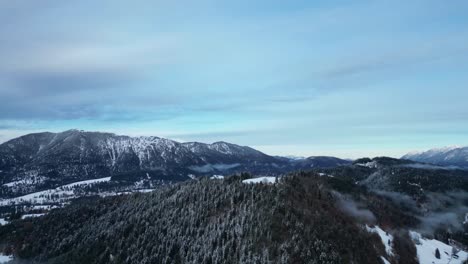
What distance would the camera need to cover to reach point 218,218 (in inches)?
7215

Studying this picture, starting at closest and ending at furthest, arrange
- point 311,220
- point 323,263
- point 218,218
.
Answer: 1. point 323,263
2. point 311,220
3. point 218,218

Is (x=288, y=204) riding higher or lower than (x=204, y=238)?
higher

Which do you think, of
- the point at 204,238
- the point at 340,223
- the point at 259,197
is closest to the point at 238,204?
the point at 259,197

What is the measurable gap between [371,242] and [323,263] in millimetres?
59494

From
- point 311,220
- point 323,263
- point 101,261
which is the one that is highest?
point 311,220

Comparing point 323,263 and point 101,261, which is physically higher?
point 323,263

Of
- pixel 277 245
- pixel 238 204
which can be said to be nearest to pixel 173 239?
pixel 238 204

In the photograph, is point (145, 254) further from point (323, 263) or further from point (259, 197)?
point (323, 263)

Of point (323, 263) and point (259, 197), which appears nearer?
point (323, 263)

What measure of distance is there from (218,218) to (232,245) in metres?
25.7

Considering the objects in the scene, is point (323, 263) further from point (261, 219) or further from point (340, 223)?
point (340, 223)

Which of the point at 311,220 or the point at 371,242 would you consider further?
the point at 371,242

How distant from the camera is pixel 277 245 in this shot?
147375 millimetres

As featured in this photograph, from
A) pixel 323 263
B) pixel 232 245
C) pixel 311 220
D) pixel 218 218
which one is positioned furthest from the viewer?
pixel 218 218
